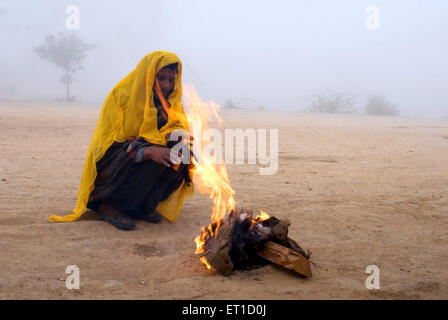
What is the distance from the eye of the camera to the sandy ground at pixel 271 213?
9.89 ft

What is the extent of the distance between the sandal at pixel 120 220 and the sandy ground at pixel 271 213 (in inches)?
2.2

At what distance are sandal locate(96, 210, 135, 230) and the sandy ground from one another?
0.18 ft

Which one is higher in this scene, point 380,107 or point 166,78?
point 166,78

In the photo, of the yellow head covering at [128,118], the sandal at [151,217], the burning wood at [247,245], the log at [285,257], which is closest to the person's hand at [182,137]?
the yellow head covering at [128,118]

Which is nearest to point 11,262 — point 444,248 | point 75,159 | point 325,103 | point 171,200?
point 171,200

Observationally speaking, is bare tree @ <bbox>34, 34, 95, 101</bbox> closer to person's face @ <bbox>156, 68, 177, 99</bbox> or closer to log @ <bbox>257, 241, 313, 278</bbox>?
person's face @ <bbox>156, 68, 177, 99</bbox>

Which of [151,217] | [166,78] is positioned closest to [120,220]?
[151,217]

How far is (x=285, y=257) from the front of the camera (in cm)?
324

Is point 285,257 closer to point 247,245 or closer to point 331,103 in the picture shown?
point 247,245

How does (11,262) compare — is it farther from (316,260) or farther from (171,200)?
(316,260)

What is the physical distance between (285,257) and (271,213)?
182cm

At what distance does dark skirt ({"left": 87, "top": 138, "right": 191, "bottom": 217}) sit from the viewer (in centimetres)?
430

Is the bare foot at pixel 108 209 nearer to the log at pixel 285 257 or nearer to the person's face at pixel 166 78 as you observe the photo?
the person's face at pixel 166 78

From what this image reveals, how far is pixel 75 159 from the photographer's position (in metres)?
8.33
